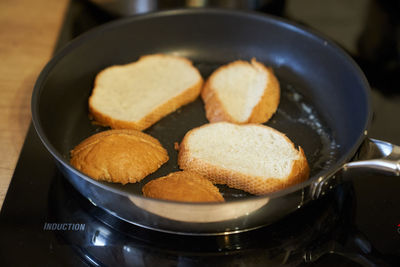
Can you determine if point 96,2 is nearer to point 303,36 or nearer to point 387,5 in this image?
point 303,36

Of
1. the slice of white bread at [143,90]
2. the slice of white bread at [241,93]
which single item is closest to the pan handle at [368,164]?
the slice of white bread at [241,93]

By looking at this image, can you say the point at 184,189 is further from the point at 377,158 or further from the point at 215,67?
the point at 215,67

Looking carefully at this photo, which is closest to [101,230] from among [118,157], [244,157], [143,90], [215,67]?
[118,157]

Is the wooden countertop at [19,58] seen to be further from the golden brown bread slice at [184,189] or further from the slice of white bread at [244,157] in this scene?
the slice of white bread at [244,157]

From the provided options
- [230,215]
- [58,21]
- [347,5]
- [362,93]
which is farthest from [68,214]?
[347,5]

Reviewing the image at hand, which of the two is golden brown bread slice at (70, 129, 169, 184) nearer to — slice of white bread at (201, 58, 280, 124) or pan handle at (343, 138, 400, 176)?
slice of white bread at (201, 58, 280, 124)

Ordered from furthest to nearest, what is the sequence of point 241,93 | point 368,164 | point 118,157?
1. point 241,93
2. point 118,157
3. point 368,164

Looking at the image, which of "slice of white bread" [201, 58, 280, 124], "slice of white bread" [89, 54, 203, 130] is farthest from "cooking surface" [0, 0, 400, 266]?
"slice of white bread" [201, 58, 280, 124]
